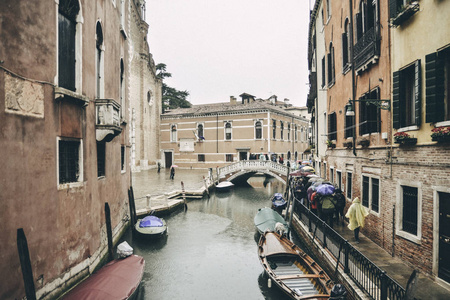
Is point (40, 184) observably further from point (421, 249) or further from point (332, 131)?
point (332, 131)

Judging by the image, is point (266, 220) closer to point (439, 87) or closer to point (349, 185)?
point (349, 185)

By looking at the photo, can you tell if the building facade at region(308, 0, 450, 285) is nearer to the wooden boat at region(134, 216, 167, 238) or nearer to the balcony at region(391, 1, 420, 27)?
the balcony at region(391, 1, 420, 27)

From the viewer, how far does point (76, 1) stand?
7.50 m

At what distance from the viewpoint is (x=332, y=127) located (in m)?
13.9

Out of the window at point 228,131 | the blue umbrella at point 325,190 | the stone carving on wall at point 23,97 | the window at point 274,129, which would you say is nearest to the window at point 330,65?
the blue umbrella at point 325,190

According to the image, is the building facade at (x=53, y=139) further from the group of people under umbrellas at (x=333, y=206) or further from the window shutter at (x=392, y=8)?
the window shutter at (x=392, y=8)

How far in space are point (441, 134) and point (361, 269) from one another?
3017mm

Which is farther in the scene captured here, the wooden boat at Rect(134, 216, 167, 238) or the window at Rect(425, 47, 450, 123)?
the wooden boat at Rect(134, 216, 167, 238)

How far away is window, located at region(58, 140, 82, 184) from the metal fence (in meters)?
6.56

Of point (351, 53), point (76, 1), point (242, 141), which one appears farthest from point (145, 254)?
point (242, 141)

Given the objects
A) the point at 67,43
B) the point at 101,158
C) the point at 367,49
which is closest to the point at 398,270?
the point at 367,49

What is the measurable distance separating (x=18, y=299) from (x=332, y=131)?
497 inches

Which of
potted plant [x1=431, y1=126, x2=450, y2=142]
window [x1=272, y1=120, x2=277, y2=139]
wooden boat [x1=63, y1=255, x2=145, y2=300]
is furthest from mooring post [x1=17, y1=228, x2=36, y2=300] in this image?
window [x1=272, y1=120, x2=277, y2=139]

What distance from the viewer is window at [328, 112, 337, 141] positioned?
44.1 feet
